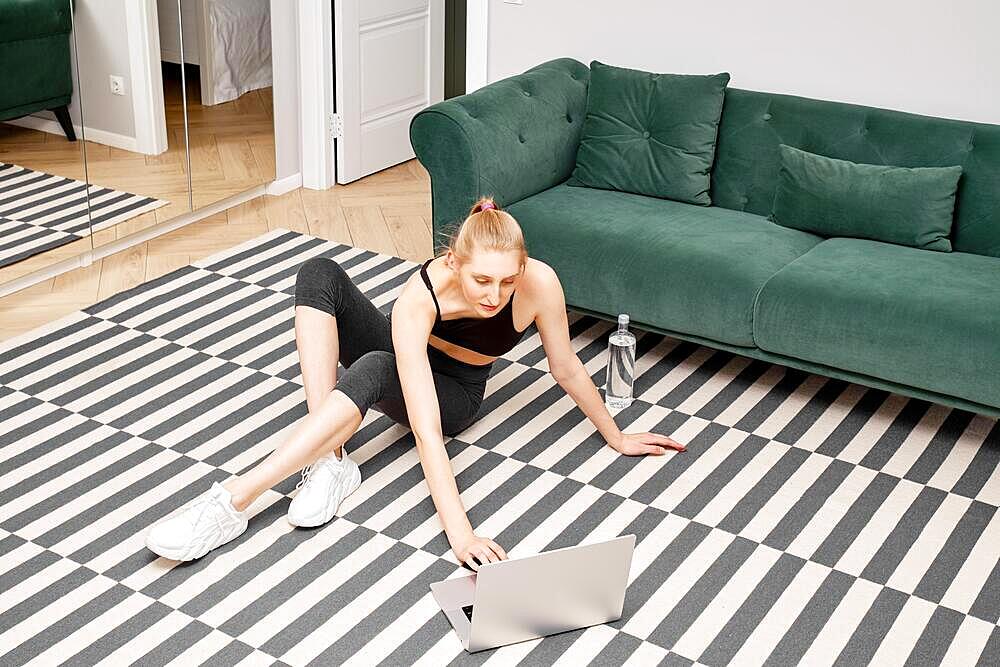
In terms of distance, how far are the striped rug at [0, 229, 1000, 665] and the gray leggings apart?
6.1 inches

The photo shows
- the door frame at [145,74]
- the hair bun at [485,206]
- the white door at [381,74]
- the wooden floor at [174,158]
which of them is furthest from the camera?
the white door at [381,74]

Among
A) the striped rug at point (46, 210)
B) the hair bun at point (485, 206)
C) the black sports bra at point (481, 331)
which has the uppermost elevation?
the hair bun at point (485, 206)

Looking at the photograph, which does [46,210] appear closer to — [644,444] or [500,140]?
[500,140]

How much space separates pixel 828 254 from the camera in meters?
3.52

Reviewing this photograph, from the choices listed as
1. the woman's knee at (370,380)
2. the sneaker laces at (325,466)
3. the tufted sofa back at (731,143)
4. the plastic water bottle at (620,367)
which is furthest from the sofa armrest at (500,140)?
the sneaker laces at (325,466)

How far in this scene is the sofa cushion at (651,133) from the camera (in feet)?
13.0

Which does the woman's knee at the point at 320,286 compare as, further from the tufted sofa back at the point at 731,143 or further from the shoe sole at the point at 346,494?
the tufted sofa back at the point at 731,143

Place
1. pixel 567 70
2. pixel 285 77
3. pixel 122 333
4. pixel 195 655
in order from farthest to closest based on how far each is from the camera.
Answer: pixel 285 77 < pixel 567 70 < pixel 122 333 < pixel 195 655

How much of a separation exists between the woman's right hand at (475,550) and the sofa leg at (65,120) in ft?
7.60

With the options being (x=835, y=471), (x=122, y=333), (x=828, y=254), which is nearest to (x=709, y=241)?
(x=828, y=254)

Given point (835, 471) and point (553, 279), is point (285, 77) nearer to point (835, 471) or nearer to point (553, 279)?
point (553, 279)

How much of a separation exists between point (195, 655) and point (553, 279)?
1202 mm

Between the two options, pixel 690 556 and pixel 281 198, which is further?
pixel 281 198

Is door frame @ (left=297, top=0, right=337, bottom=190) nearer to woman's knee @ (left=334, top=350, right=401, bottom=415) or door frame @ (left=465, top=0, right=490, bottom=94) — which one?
door frame @ (left=465, top=0, right=490, bottom=94)
